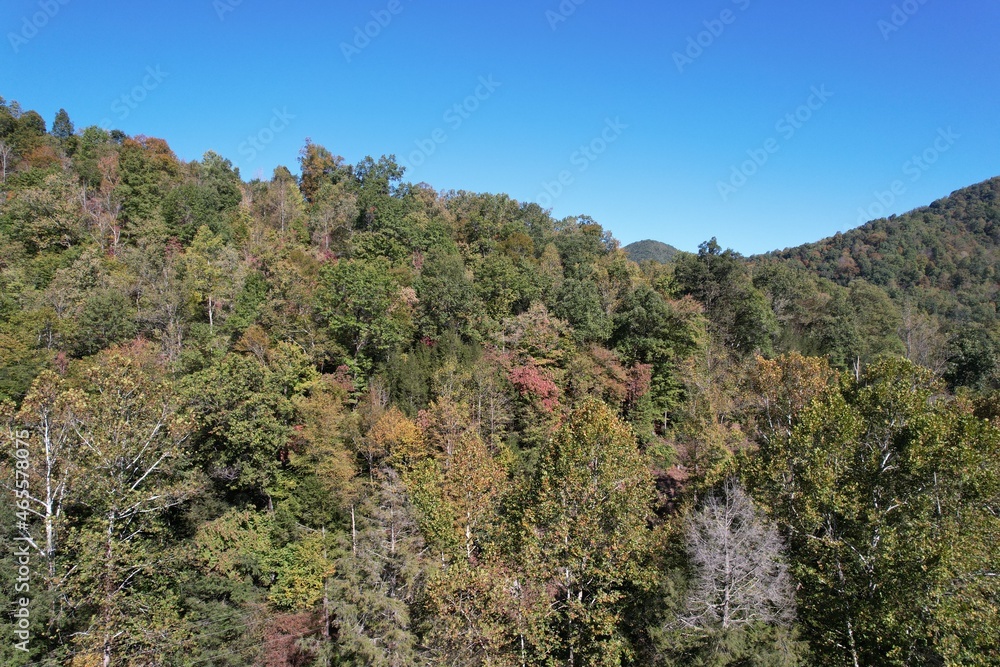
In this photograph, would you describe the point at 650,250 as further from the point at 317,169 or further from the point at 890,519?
the point at 890,519

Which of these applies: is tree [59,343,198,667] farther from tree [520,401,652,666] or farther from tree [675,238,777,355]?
tree [675,238,777,355]

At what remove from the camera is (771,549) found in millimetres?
18281

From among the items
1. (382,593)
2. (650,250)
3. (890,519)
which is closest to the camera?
(890,519)

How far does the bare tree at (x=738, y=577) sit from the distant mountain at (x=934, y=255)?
3146 inches

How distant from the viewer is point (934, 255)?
107 metres

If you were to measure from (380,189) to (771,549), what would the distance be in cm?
5704

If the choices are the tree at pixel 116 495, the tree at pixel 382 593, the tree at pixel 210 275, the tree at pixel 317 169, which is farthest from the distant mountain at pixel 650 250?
the tree at pixel 116 495

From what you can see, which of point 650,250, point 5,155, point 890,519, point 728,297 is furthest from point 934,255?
point 5,155

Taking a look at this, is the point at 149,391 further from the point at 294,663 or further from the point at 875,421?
the point at 875,421

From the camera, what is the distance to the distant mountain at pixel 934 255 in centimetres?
8400

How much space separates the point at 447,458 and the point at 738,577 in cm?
1403

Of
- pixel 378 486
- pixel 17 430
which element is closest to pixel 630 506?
pixel 378 486

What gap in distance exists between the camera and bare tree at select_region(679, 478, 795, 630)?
17.4 metres

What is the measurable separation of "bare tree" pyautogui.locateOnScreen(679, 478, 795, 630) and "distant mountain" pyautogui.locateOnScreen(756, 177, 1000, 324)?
262 feet
